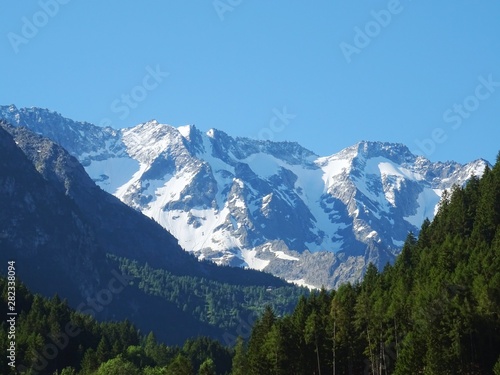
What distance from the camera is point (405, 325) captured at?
113m

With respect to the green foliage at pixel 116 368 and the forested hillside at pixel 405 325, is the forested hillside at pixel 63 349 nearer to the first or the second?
the green foliage at pixel 116 368

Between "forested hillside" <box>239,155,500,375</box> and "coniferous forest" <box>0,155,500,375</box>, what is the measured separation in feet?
0.41

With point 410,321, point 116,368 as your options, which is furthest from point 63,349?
point 410,321

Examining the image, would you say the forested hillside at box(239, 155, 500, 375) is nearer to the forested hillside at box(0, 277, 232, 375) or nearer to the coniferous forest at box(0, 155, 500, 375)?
the coniferous forest at box(0, 155, 500, 375)

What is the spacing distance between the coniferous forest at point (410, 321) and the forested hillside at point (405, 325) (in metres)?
0.13

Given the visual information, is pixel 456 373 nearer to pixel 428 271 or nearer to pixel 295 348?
pixel 295 348

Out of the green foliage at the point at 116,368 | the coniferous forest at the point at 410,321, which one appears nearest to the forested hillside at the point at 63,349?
the green foliage at the point at 116,368

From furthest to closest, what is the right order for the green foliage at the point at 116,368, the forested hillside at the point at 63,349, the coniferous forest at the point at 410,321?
the forested hillside at the point at 63,349 < the green foliage at the point at 116,368 < the coniferous forest at the point at 410,321

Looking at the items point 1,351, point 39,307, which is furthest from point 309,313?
point 39,307

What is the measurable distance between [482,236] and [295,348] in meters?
46.9

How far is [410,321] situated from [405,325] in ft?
3.70

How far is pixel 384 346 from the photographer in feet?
369

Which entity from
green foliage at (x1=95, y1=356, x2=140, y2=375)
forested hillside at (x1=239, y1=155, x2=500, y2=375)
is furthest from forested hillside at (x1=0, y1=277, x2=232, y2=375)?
forested hillside at (x1=239, y1=155, x2=500, y2=375)

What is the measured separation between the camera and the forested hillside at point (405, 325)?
101m
